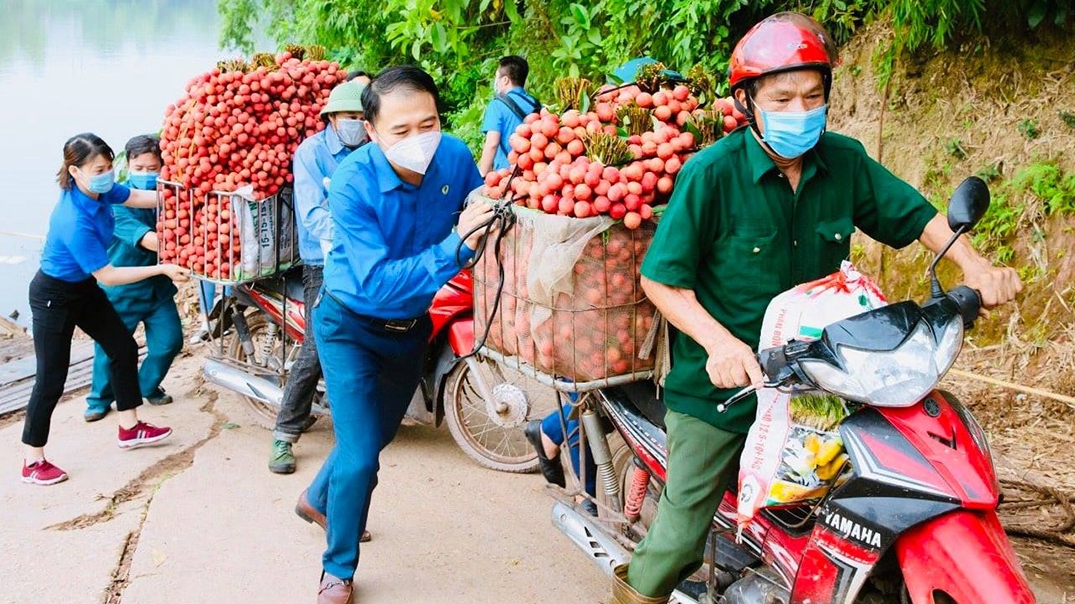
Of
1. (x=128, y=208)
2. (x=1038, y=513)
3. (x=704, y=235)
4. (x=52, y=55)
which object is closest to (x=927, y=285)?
(x=1038, y=513)

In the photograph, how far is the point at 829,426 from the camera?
2605mm

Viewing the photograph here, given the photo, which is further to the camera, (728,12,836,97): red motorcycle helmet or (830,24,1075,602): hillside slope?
(830,24,1075,602): hillside slope

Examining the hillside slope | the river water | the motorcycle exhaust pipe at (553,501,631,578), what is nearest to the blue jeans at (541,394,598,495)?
the motorcycle exhaust pipe at (553,501,631,578)

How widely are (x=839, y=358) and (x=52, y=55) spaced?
32.2 meters

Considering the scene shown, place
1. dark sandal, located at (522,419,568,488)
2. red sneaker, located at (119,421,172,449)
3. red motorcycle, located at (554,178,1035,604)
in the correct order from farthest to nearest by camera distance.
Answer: red sneaker, located at (119,421,172,449), dark sandal, located at (522,419,568,488), red motorcycle, located at (554,178,1035,604)

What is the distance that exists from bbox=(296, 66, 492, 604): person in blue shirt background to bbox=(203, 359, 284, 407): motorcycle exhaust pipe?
1728 millimetres

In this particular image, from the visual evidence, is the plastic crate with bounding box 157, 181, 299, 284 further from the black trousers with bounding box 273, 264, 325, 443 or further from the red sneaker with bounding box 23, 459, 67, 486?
the red sneaker with bounding box 23, 459, 67, 486

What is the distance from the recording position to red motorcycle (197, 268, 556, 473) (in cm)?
494

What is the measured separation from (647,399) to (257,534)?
2.04 m

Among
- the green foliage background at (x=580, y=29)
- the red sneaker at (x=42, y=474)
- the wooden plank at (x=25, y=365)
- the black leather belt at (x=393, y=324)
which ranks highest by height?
the green foliage background at (x=580, y=29)

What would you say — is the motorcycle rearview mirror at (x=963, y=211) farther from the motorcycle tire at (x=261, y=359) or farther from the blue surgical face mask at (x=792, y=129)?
the motorcycle tire at (x=261, y=359)

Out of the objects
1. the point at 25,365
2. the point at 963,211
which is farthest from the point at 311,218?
the point at 25,365

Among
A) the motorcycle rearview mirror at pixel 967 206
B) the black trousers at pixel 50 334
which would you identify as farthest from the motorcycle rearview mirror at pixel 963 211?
the black trousers at pixel 50 334

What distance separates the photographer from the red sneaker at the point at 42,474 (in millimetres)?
5148
